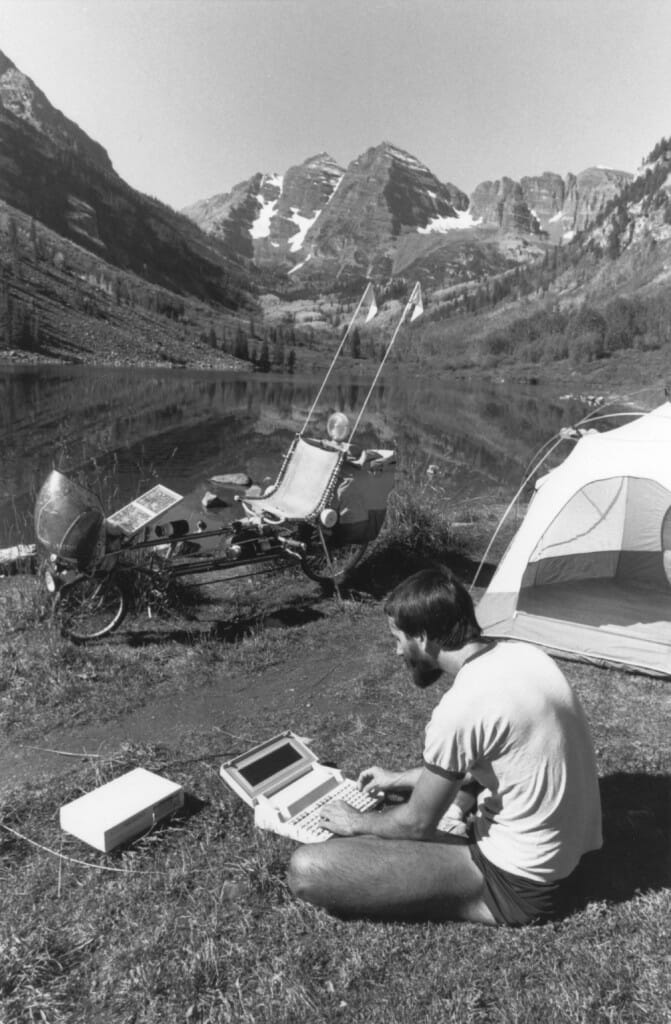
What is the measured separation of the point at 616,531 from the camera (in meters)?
7.98

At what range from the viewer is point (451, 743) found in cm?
260

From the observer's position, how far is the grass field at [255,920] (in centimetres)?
261

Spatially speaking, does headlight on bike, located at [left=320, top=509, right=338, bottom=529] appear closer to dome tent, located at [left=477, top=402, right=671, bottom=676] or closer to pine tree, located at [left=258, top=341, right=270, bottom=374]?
dome tent, located at [left=477, top=402, right=671, bottom=676]

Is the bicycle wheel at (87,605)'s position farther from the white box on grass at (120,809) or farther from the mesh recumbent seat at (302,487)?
the white box on grass at (120,809)

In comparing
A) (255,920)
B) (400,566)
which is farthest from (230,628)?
(255,920)

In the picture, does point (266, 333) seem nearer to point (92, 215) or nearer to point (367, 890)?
point (92, 215)

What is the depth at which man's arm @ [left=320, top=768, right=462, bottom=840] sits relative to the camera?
8.83 ft

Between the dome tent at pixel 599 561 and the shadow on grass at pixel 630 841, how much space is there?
1.99 m

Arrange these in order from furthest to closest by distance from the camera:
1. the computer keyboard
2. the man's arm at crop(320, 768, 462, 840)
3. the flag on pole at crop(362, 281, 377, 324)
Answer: the flag on pole at crop(362, 281, 377, 324), the computer keyboard, the man's arm at crop(320, 768, 462, 840)

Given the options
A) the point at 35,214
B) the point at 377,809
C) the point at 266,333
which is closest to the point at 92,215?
the point at 35,214

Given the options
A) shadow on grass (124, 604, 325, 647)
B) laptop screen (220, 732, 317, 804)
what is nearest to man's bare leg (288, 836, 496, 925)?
laptop screen (220, 732, 317, 804)

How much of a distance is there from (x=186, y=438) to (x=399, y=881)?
24038 millimetres

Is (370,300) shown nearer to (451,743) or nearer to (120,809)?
(120,809)

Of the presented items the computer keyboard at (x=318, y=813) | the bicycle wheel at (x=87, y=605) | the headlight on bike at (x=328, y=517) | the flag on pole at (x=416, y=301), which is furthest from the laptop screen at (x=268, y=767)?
the flag on pole at (x=416, y=301)
